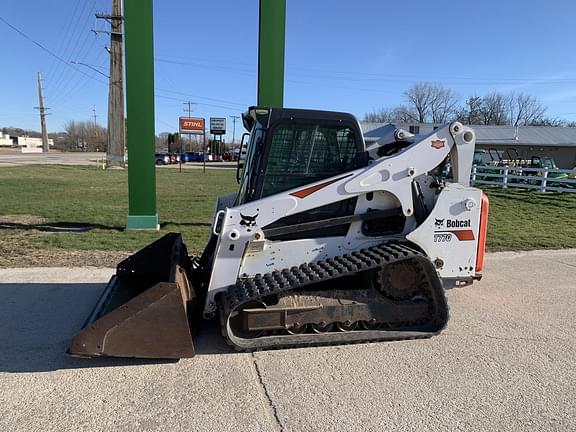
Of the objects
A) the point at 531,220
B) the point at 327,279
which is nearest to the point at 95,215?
the point at 327,279

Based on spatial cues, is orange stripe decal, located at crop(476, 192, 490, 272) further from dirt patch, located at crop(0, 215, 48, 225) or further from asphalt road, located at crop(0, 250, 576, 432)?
dirt patch, located at crop(0, 215, 48, 225)

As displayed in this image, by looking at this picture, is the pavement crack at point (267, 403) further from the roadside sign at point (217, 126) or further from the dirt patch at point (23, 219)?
the roadside sign at point (217, 126)

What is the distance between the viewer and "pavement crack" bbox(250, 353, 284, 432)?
2.86m

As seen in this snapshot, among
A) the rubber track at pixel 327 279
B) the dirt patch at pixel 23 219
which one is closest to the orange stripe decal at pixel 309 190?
the rubber track at pixel 327 279

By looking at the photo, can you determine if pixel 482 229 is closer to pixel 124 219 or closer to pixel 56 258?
pixel 56 258

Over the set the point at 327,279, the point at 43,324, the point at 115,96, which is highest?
the point at 115,96

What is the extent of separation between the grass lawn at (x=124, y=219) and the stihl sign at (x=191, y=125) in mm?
26681

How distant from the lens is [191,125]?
4403 cm

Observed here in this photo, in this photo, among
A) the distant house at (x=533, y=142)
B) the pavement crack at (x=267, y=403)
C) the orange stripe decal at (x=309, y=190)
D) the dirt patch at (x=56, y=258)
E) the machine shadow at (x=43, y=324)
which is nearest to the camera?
the pavement crack at (x=267, y=403)

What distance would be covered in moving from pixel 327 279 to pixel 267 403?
121 cm

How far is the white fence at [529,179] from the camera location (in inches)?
719

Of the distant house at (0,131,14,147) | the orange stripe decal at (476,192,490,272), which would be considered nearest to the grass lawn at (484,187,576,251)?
the orange stripe decal at (476,192,490,272)

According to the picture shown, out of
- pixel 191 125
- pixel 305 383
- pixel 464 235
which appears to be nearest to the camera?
pixel 305 383

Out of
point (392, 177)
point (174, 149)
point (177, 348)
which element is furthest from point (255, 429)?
point (174, 149)
